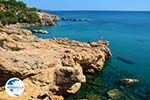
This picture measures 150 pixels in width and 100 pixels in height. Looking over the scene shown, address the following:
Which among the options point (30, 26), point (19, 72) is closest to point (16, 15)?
point (30, 26)

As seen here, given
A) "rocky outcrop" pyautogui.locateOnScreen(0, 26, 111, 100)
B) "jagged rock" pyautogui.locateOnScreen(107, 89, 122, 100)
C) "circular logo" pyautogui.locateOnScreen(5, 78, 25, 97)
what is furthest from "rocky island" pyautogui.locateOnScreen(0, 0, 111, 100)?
"circular logo" pyautogui.locateOnScreen(5, 78, 25, 97)

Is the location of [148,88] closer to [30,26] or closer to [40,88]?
[40,88]

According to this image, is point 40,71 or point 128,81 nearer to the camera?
point 40,71

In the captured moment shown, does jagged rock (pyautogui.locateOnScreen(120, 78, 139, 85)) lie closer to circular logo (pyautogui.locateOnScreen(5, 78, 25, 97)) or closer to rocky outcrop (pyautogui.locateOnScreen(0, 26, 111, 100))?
rocky outcrop (pyautogui.locateOnScreen(0, 26, 111, 100))

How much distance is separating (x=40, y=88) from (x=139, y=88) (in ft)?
43.4

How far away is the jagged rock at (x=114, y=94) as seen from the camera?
34.4 meters

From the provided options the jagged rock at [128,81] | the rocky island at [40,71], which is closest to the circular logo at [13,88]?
the rocky island at [40,71]

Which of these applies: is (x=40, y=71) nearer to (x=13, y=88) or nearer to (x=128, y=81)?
(x=13, y=88)

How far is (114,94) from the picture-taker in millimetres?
35344

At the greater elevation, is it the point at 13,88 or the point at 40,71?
the point at 13,88

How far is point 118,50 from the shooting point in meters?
64.9

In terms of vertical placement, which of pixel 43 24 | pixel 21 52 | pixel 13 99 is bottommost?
pixel 43 24

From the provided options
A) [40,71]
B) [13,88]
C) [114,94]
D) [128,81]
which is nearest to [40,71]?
[40,71]

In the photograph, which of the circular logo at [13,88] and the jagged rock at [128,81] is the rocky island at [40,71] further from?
the jagged rock at [128,81]
